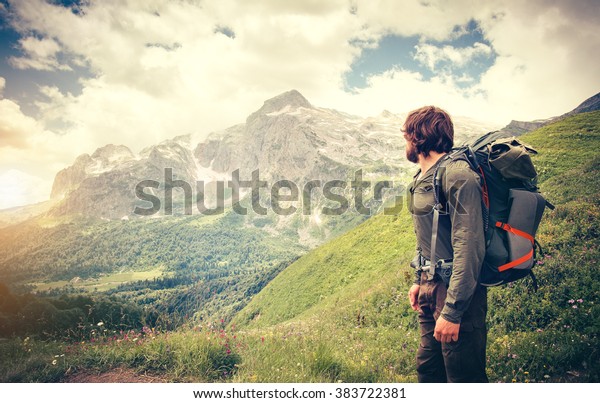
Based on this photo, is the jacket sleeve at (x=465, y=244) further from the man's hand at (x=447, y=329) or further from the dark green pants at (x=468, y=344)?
the dark green pants at (x=468, y=344)

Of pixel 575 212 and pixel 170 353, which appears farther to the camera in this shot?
pixel 575 212

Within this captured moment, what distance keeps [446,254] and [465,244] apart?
0.47m

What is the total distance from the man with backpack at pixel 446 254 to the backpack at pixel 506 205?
18 centimetres

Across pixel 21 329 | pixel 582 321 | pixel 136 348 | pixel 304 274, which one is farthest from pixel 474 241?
pixel 304 274

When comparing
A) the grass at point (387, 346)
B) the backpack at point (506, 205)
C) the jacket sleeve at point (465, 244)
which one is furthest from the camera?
the grass at point (387, 346)

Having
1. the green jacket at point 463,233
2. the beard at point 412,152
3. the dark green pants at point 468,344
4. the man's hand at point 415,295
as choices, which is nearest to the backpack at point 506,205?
the green jacket at point 463,233

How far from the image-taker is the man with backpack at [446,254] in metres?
3.40

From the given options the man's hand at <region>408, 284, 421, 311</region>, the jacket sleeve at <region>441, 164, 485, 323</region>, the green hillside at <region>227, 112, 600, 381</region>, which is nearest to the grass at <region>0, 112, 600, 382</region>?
the green hillside at <region>227, 112, 600, 381</region>

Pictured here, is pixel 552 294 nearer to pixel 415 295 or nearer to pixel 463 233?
pixel 415 295

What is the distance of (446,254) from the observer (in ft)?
12.6

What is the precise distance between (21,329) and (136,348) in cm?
694

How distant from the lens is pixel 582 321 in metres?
6.45

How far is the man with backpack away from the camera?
134 inches
